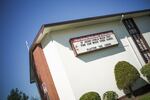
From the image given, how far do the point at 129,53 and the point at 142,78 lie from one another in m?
2.13

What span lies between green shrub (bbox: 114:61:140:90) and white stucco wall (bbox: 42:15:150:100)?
81 centimetres

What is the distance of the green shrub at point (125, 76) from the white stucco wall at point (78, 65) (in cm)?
81

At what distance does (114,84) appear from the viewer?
43.7 feet

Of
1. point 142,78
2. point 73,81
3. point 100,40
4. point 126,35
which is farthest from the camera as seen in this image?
point 126,35

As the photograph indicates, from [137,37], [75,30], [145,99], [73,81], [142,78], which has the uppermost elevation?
[75,30]

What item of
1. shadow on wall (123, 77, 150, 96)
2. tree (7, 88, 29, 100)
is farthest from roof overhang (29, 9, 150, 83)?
tree (7, 88, 29, 100)

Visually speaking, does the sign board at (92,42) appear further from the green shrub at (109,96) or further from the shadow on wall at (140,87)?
the shadow on wall at (140,87)

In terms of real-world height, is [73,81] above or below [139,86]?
above

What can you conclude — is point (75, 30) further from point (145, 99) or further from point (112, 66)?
point (145, 99)

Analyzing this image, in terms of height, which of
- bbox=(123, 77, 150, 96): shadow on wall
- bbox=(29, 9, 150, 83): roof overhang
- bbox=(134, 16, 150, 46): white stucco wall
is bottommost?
bbox=(123, 77, 150, 96): shadow on wall

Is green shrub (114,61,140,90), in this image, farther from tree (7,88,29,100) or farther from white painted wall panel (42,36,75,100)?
tree (7,88,29,100)

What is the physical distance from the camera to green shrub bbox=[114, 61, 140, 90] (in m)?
12.3

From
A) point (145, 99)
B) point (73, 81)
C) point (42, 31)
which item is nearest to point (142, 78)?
point (145, 99)

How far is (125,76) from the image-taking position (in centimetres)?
1230
